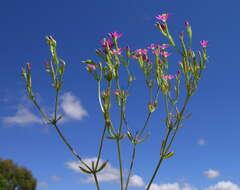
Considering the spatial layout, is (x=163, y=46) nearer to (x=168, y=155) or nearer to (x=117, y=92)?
(x=117, y=92)

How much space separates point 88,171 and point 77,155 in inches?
7.7

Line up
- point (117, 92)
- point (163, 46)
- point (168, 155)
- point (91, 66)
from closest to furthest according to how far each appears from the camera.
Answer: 1. point (168, 155)
2. point (117, 92)
3. point (91, 66)
4. point (163, 46)

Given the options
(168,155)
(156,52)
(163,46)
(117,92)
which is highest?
(163,46)

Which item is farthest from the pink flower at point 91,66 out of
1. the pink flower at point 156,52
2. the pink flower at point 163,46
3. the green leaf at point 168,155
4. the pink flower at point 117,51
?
the green leaf at point 168,155

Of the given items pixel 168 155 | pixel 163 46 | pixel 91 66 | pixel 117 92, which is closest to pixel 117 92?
pixel 117 92

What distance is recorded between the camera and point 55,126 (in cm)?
284

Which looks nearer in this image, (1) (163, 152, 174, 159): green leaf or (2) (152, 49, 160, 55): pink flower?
(1) (163, 152, 174, 159): green leaf

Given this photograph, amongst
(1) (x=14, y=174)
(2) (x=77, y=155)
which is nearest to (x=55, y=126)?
(2) (x=77, y=155)

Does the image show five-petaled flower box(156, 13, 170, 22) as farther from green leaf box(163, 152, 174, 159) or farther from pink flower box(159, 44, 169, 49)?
green leaf box(163, 152, 174, 159)

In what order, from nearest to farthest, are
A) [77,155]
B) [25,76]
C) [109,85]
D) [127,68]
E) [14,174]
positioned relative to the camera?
[77,155]
[109,85]
[25,76]
[127,68]
[14,174]

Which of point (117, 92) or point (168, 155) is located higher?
point (117, 92)

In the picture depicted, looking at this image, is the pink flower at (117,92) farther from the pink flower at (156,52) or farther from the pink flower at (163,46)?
the pink flower at (163,46)

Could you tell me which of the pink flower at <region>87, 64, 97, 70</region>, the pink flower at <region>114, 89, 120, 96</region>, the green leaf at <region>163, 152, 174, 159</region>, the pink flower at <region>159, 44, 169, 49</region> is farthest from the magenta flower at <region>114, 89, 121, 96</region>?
the pink flower at <region>159, 44, 169, 49</region>

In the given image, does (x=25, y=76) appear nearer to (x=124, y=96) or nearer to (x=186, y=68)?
(x=124, y=96)
